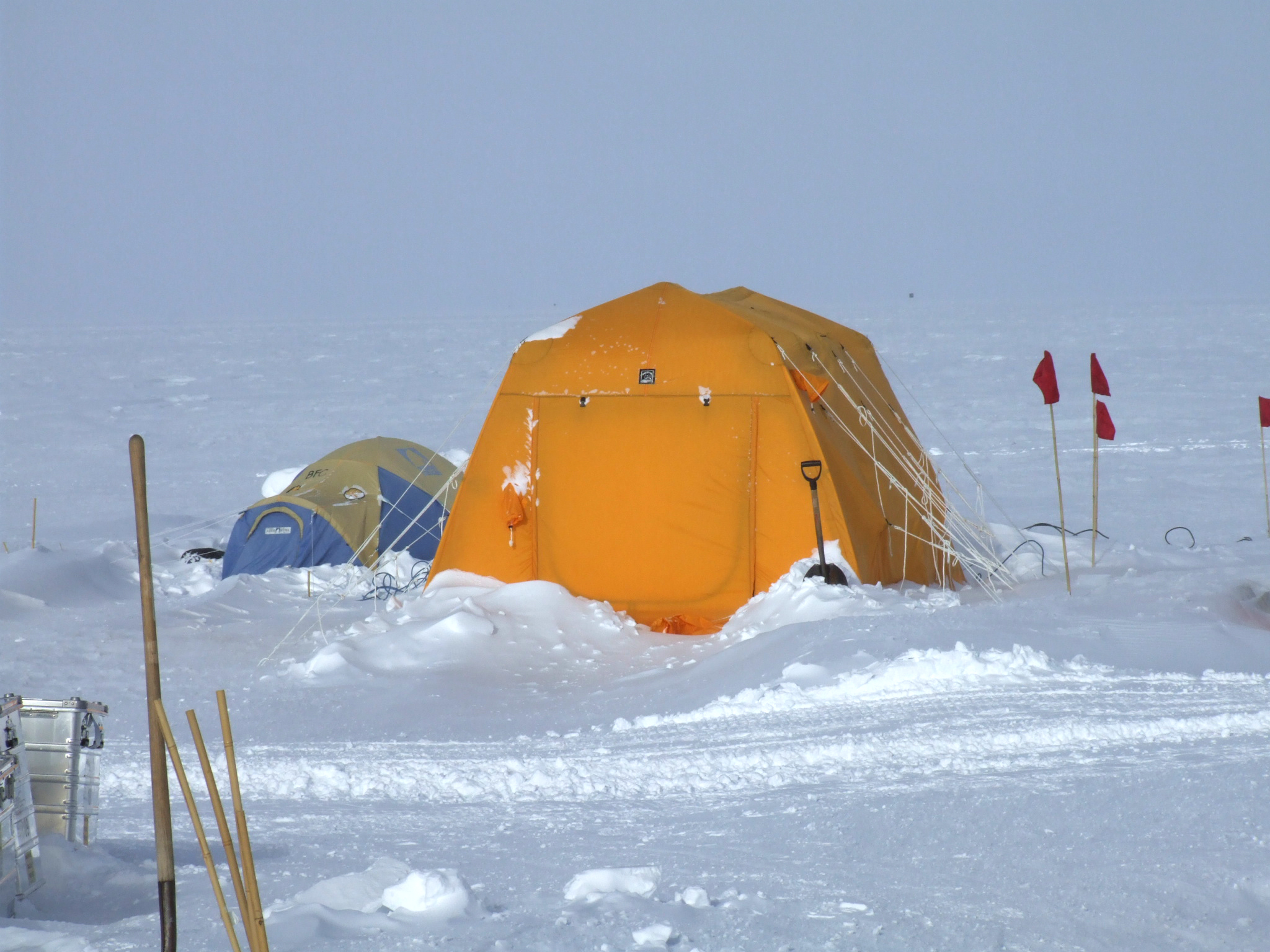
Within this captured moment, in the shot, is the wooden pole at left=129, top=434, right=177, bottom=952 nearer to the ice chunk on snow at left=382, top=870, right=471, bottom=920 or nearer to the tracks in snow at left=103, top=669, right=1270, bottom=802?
the ice chunk on snow at left=382, top=870, right=471, bottom=920

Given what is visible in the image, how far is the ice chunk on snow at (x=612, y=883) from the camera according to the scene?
3334 millimetres

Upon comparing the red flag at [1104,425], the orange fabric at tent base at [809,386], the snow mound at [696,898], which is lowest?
the snow mound at [696,898]

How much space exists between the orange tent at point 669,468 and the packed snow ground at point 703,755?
1.08ft

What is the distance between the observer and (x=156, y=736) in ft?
9.66

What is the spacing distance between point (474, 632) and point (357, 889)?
3.45 meters

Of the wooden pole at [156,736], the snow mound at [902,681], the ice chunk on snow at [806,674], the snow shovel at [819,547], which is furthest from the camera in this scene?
the snow shovel at [819,547]

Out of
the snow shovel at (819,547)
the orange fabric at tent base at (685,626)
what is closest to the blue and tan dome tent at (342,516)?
the orange fabric at tent base at (685,626)

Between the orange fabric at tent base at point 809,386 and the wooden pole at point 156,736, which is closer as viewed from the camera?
the wooden pole at point 156,736

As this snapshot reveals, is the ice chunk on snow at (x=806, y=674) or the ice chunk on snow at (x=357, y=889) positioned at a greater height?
the ice chunk on snow at (x=806, y=674)

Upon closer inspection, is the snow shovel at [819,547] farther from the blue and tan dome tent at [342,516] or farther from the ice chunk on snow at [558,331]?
the blue and tan dome tent at [342,516]

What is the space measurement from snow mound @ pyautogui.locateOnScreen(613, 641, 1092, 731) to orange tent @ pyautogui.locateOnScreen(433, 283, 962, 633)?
173cm

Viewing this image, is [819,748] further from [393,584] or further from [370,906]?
[393,584]

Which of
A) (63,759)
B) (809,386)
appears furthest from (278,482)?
(63,759)

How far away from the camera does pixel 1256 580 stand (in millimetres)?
7289
